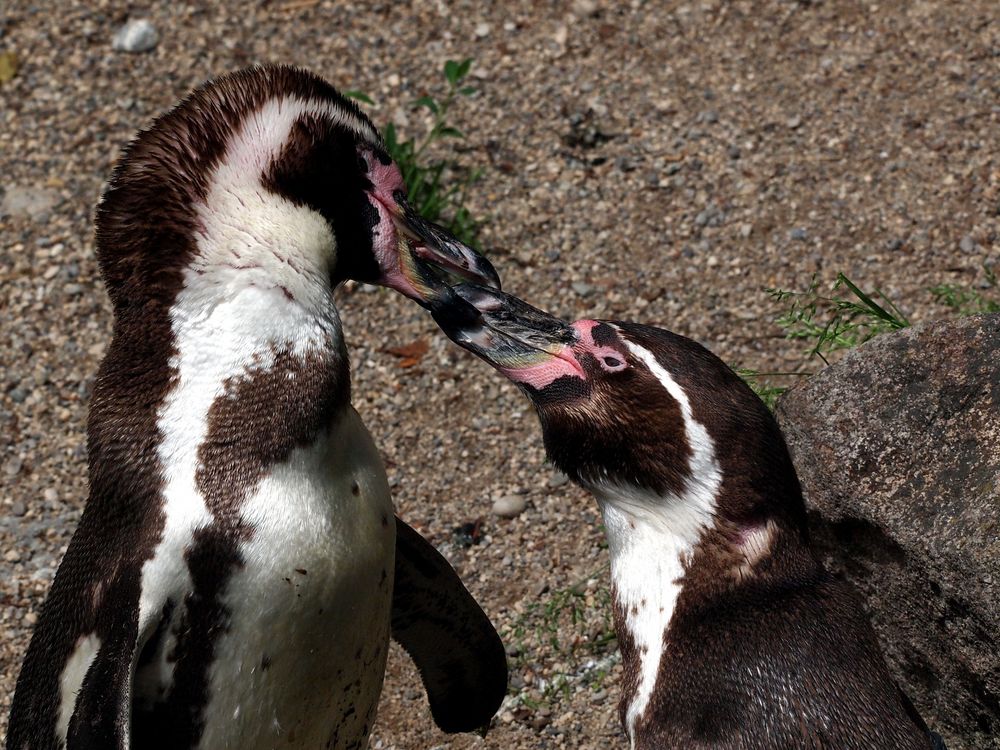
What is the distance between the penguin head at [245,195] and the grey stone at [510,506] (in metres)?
1.33

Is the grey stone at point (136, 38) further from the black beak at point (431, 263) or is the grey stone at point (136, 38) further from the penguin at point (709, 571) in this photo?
the penguin at point (709, 571)

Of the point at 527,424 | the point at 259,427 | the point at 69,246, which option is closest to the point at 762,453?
the point at 259,427

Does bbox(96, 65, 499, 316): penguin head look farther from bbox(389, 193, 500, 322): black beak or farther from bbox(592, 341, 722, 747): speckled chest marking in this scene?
bbox(592, 341, 722, 747): speckled chest marking

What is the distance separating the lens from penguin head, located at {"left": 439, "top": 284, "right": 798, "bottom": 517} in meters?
2.33

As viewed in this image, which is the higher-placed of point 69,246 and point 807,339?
point 807,339

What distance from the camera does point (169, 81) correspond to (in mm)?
5176

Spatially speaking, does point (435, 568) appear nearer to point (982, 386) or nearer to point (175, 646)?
point (175, 646)

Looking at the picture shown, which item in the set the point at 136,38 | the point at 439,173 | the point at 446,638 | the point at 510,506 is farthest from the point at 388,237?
the point at 136,38

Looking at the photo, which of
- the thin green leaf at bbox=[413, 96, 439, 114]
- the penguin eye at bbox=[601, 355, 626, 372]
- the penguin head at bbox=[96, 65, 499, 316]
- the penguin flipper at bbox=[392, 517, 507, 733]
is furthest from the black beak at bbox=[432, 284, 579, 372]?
the thin green leaf at bbox=[413, 96, 439, 114]

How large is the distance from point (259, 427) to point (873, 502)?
49.2 inches

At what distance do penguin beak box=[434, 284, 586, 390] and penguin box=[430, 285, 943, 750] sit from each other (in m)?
0.03

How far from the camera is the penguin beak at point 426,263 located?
262 centimetres

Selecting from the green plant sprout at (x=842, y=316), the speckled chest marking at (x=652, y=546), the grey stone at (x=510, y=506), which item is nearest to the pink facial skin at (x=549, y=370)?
the speckled chest marking at (x=652, y=546)

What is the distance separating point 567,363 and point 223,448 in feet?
2.22
